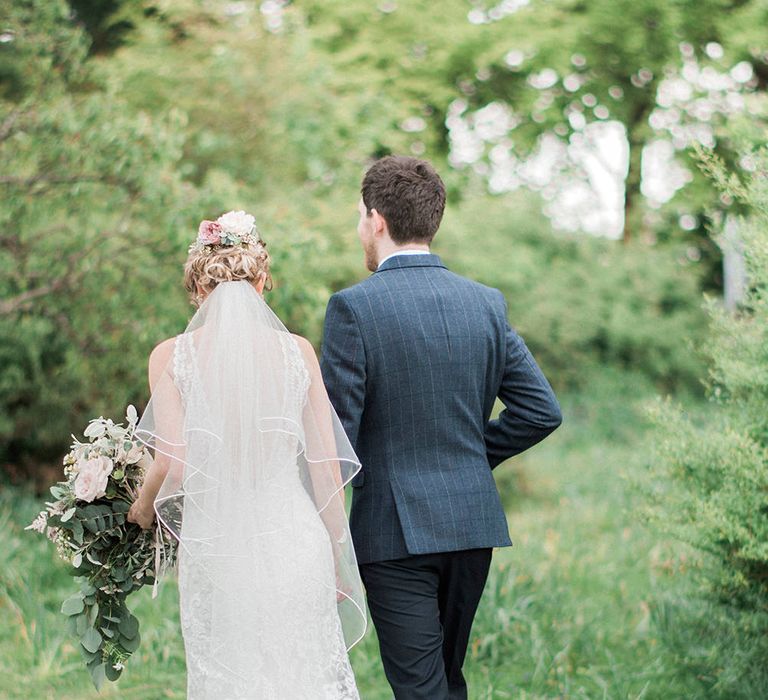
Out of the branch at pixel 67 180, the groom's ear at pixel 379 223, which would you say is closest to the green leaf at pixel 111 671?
the groom's ear at pixel 379 223

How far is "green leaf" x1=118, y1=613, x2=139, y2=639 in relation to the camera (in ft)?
10.9

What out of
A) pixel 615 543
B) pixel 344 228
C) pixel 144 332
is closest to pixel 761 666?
pixel 615 543

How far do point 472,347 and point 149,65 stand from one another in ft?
20.2

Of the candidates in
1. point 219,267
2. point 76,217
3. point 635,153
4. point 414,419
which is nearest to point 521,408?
point 414,419

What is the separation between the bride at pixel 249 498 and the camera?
2.94m

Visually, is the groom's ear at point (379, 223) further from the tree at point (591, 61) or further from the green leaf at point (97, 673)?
the tree at point (591, 61)

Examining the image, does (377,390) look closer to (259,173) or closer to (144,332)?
(144,332)

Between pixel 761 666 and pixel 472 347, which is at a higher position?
pixel 472 347

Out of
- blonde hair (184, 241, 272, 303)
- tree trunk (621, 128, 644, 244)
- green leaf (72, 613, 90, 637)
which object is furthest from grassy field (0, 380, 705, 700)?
tree trunk (621, 128, 644, 244)

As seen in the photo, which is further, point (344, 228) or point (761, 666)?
point (344, 228)

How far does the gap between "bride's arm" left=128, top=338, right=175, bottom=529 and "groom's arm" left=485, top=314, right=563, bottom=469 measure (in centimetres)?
105

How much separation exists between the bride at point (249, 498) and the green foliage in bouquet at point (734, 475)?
1729 millimetres

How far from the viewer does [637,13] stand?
14383 millimetres

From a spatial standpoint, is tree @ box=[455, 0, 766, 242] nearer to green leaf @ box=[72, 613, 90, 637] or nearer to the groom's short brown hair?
the groom's short brown hair
